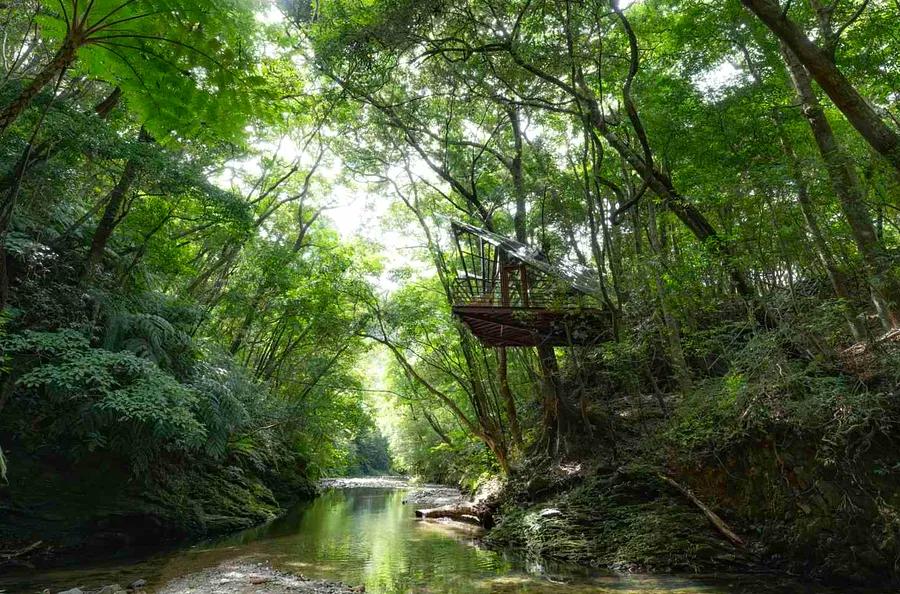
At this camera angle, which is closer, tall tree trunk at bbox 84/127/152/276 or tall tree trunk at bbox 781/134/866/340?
tall tree trunk at bbox 781/134/866/340

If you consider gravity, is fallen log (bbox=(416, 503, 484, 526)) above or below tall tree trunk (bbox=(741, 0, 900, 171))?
below

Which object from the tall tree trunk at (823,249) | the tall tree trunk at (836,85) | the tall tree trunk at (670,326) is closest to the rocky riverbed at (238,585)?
the tall tree trunk at (670,326)

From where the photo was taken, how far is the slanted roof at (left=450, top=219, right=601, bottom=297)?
8875mm

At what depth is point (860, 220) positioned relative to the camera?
20.4 ft

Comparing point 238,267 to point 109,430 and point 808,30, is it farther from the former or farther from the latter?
point 808,30

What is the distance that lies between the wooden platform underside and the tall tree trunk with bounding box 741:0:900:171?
4.49 m

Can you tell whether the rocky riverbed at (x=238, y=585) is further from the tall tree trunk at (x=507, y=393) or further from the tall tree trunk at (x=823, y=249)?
the tall tree trunk at (x=823, y=249)

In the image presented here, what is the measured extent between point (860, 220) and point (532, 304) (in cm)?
481

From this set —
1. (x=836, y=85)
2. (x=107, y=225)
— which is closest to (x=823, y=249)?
(x=836, y=85)

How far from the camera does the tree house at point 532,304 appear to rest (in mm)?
8656

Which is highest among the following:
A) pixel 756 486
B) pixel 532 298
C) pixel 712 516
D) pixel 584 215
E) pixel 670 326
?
pixel 584 215

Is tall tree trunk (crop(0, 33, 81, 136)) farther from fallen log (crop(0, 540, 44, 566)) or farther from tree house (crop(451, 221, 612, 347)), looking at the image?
fallen log (crop(0, 540, 44, 566))

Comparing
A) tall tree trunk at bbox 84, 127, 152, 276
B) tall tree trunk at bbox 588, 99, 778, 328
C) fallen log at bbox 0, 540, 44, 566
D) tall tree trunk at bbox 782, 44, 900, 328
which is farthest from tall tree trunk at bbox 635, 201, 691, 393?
fallen log at bbox 0, 540, 44, 566

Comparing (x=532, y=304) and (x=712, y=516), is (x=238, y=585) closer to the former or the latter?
(x=532, y=304)
